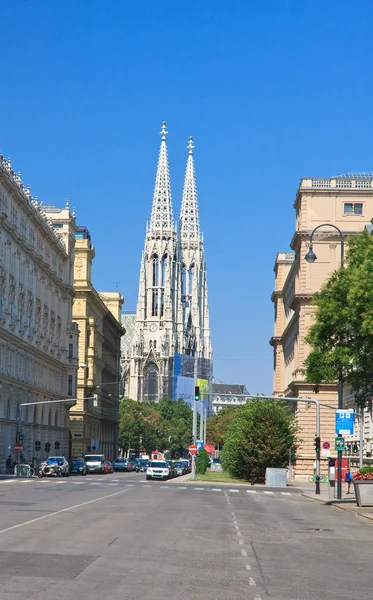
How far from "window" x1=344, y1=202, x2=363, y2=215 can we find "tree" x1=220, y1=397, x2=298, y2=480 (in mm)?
19163

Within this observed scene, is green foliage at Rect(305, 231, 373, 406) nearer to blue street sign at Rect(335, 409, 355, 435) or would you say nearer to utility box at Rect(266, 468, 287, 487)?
blue street sign at Rect(335, 409, 355, 435)

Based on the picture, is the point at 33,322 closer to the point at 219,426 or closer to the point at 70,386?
the point at 70,386

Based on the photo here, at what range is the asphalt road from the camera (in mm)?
14414

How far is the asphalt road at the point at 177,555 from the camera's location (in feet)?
47.3

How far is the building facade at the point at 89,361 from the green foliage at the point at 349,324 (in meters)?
70.7

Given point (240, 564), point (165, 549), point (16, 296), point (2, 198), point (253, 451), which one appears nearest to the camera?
point (240, 564)

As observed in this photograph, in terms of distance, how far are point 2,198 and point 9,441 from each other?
18.9 metres

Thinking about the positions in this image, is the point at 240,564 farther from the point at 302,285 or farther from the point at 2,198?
the point at 302,285

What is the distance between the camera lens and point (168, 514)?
106ft

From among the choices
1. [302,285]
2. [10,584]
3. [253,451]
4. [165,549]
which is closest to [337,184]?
[302,285]

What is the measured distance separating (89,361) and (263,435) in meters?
55.6

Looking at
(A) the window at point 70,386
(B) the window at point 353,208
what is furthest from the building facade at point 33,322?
(B) the window at point 353,208

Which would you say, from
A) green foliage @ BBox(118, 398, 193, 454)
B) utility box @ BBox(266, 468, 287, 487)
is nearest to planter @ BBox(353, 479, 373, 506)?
utility box @ BBox(266, 468, 287, 487)

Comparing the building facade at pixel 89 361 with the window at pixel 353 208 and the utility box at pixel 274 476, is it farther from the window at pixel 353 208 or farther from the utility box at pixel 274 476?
the utility box at pixel 274 476
